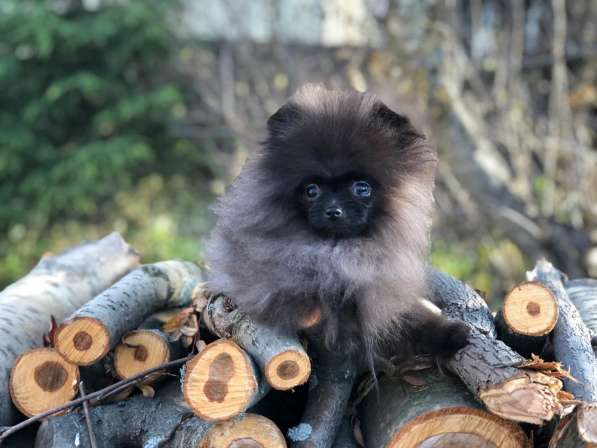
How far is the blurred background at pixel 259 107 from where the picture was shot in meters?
7.36

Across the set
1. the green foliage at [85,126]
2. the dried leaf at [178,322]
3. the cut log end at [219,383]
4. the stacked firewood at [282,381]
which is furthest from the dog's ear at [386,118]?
the green foliage at [85,126]

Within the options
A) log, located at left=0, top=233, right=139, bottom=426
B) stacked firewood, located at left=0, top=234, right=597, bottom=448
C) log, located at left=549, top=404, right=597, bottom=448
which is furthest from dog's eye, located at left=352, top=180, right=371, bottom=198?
log, located at left=0, top=233, right=139, bottom=426

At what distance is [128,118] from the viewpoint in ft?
31.7

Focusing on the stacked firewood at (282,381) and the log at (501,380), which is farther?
the stacked firewood at (282,381)

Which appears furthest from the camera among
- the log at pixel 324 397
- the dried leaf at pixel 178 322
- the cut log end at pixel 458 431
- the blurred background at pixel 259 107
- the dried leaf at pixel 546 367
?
the blurred background at pixel 259 107

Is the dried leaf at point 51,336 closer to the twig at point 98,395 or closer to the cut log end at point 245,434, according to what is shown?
the twig at point 98,395

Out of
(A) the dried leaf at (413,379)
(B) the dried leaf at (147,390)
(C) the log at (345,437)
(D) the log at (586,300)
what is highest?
(D) the log at (586,300)

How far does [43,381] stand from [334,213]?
4.66 feet

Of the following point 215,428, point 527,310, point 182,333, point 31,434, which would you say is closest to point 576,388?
point 527,310

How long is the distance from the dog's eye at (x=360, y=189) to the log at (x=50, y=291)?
1707 mm

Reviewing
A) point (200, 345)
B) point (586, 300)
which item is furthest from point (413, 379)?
point (586, 300)

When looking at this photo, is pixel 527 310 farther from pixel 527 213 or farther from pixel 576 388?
pixel 527 213

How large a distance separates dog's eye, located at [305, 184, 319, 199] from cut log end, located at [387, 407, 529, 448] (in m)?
0.95

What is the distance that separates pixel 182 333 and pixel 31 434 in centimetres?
78
